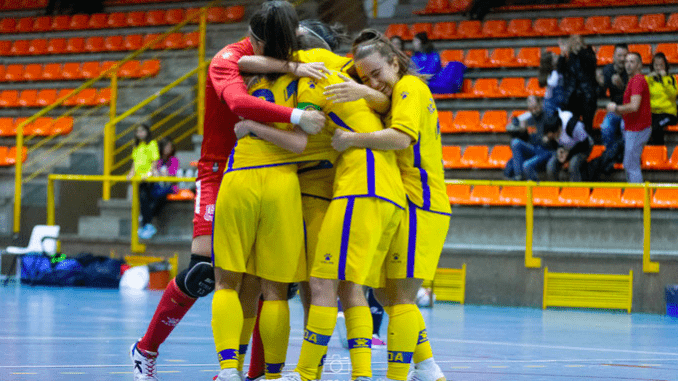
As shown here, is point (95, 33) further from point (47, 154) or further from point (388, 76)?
point (388, 76)

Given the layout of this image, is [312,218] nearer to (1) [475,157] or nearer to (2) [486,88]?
(1) [475,157]

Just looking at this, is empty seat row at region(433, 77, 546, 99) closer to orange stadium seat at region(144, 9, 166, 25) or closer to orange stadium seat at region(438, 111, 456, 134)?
orange stadium seat at region(438, 111, 456, 134)

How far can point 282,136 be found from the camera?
4.04m

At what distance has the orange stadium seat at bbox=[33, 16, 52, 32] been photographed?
18.2 meters

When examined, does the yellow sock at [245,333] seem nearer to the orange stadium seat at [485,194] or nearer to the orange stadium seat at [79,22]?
the orange stadium seat at [485,194]

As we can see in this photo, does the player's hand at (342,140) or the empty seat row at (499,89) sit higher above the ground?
the empty seat row at (499,89)

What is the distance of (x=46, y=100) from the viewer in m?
15.9

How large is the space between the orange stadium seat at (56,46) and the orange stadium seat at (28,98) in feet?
4.29

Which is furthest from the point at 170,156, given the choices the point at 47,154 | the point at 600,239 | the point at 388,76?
the point at 388,76

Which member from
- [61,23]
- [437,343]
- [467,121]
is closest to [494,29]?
Answer: [467,121]

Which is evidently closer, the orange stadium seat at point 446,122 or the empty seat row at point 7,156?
the orange stadium seat at point 446,122

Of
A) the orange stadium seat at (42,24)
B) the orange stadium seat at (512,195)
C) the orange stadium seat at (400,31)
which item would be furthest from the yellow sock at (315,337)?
the orange stadium seat at (42,24)

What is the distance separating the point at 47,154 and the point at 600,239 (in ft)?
27.7

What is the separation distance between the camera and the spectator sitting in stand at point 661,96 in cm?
1098
